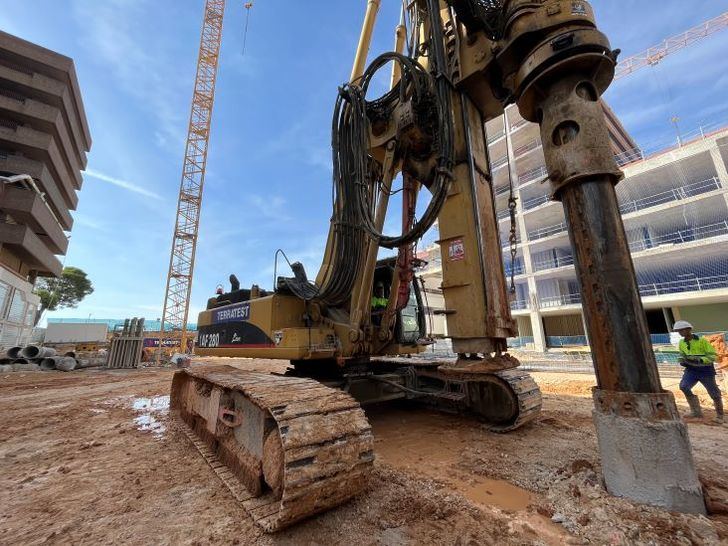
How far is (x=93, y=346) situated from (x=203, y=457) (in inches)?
1198

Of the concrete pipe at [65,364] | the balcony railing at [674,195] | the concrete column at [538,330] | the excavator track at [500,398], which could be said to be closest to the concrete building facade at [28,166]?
the concrete pipe at [65,364]

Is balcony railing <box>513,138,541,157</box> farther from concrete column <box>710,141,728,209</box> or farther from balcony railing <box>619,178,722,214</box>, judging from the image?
concrete column <box>710,141,728,209</box>

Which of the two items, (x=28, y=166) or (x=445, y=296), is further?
(x=28, y=166)

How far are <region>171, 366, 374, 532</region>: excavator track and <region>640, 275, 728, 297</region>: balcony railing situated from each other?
2464 cm

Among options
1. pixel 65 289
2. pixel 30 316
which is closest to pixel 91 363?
pixel 30 316

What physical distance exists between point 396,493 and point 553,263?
87.8 feet

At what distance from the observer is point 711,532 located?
2.04 metres

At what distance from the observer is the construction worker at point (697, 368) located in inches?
229

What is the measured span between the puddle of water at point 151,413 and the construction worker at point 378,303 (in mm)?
3527

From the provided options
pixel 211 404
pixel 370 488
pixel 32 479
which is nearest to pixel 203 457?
pixel 211 404

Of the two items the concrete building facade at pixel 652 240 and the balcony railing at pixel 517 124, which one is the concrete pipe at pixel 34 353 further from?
the balcony railing at pixel 517 124

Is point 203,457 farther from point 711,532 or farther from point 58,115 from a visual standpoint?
point 58,115

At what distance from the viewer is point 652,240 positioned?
22.3 m

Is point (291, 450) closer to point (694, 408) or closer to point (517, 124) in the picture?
point (694, 408)
